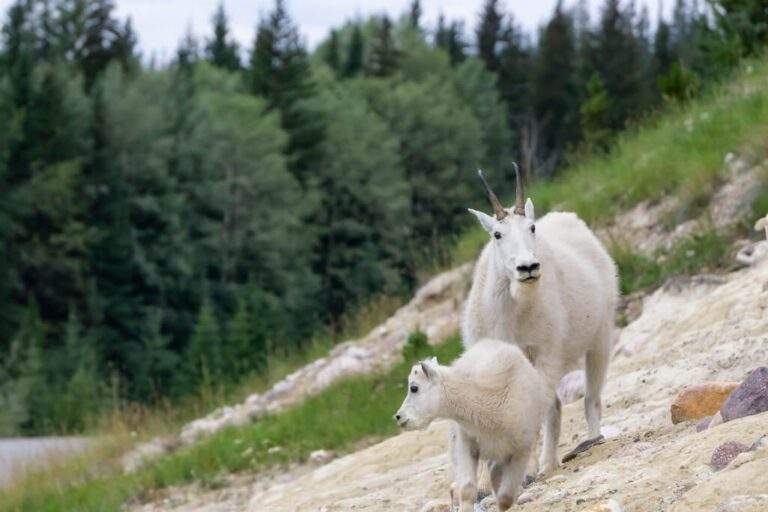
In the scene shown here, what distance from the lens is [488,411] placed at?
22.9ft

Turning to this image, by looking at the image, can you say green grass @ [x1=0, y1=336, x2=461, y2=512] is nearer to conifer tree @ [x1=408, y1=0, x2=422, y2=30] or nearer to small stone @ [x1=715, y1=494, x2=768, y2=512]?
small stone @ [x1=715, y1=494, x2=768, y2=512]

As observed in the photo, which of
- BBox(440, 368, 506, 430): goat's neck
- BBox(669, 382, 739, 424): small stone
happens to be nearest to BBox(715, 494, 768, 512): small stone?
BBox(440, 368, 506, 430): goat's neck

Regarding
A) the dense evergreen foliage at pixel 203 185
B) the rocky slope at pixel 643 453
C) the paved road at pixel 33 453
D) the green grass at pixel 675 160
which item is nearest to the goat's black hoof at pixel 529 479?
the rocky slope at pixel 643 453

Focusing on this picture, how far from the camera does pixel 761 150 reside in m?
13.8

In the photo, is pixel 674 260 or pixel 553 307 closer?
pixel 553 307

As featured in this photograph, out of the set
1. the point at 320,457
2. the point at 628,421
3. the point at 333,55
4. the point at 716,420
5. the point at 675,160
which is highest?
the point at 333,55

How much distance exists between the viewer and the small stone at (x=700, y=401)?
7496 mm

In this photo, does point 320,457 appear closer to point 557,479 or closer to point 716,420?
point 557,479

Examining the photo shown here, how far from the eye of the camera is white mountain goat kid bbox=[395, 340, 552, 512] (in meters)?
6.94

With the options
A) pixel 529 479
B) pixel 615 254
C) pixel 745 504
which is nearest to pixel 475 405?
pixel 529 479

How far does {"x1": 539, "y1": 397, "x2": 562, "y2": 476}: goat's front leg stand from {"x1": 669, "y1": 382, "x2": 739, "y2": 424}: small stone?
73cm

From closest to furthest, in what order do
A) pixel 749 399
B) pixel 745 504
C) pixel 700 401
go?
pixel 745 504 < pixel 749 399 < pixel 700 401

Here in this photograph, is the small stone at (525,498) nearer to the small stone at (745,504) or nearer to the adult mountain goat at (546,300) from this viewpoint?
the adult mountain goat at (546,300)

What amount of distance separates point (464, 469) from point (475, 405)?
330 mm
